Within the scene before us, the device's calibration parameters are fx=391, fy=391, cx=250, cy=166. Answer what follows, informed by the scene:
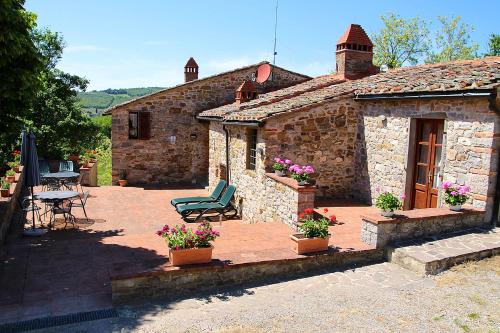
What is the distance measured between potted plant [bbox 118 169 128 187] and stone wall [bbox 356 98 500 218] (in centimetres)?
1056

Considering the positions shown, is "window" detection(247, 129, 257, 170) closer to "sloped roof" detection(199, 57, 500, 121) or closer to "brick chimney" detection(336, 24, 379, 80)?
"sloped roof" detection(199, 57, 500, 121)

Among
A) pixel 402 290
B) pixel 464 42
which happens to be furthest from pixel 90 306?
pixel 464 42

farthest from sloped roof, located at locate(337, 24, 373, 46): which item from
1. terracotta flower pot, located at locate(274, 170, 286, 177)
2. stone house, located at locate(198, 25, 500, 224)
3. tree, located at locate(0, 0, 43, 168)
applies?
tree, located at locate(0, 0, 43, 168)

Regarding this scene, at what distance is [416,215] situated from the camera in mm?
7863

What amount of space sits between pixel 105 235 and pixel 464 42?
34717 millimetres

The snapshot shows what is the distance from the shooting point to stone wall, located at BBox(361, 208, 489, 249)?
7.51 m

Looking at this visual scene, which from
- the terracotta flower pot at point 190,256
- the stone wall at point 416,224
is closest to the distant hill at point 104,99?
the stone wall at point 416,224

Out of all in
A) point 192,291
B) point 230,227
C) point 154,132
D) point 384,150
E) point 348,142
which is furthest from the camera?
point 154,132

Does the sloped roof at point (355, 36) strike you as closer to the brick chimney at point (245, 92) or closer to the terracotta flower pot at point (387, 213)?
the brick chimney at point (245, 92)

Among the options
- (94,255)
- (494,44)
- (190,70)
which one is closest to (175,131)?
(190,70)

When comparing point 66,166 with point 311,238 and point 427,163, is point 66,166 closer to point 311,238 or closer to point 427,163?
point 311,238

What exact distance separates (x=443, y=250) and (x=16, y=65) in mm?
8082

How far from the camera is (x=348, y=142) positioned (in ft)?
38.2

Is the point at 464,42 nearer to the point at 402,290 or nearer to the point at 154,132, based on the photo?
the point at 154,132
